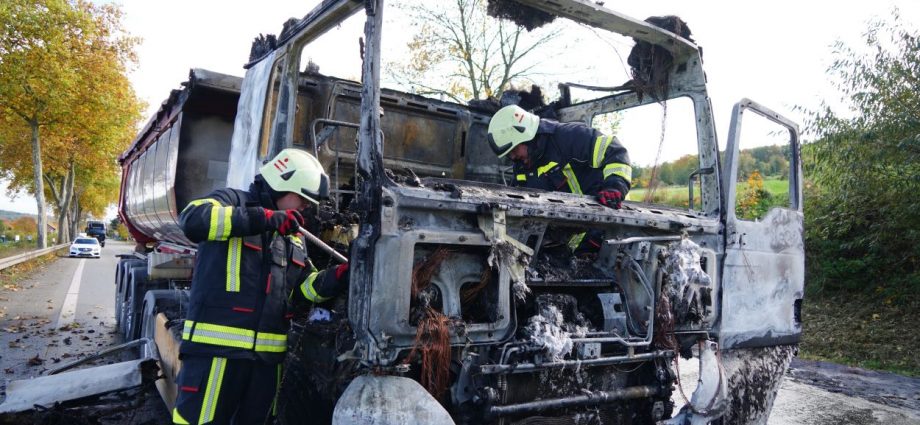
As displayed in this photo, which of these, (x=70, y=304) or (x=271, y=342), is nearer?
(x=271, y=342)

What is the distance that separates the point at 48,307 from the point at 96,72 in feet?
45.0

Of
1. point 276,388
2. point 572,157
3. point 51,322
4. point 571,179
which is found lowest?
point 51,322

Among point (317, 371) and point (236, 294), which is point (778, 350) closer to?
point (317, 371)

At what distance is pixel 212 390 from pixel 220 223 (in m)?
0.74

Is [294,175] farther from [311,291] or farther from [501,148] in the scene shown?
[501,148]

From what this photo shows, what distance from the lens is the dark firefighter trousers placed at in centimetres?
273

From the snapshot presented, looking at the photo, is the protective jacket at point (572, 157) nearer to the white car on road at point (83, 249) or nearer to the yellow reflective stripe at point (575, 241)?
the yellow reflective stripe at point (575, 241)

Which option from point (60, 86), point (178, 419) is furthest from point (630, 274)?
point (60, 86)

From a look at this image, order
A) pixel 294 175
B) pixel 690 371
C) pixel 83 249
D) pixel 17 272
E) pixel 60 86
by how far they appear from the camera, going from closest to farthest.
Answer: pixel 294 175
pixel 690 371
pixel 17 272
pixel 60 86
pixel 83 249

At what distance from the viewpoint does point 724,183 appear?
3553 mm

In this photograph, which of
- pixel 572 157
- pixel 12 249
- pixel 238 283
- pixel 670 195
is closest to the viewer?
pixel 238 283

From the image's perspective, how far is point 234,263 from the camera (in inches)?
110

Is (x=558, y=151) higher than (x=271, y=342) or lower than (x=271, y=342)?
higher

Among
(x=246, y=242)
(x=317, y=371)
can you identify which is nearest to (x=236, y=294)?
(x=246, y=242)
